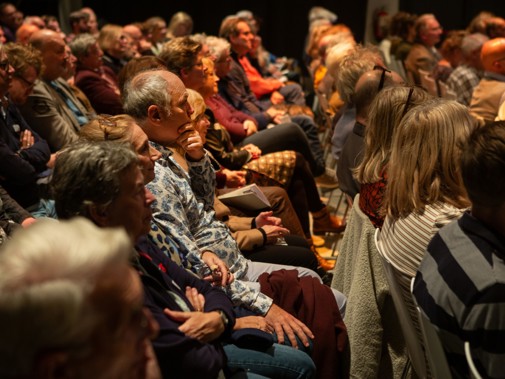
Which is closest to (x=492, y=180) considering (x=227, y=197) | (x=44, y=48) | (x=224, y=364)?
(x=224, y=364)

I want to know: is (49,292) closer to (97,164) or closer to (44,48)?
(97,164)

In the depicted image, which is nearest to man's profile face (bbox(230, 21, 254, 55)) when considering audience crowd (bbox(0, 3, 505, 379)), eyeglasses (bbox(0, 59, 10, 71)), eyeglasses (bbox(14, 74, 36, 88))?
audience crowd (bbox(0, 3, 505, 379))

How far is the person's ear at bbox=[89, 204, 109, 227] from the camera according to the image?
1.71m

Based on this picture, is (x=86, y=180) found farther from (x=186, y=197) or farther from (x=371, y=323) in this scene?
(x=371, y=323)

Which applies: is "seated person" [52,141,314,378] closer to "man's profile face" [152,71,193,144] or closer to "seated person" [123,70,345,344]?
"seated person" [123,70,345,344]

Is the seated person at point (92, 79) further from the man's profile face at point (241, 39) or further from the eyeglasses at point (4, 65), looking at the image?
the eyeglasses at point (4, 65)

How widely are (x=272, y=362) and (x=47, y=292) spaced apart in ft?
3.91

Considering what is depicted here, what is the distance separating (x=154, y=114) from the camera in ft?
8.81

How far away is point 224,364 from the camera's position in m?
1.99

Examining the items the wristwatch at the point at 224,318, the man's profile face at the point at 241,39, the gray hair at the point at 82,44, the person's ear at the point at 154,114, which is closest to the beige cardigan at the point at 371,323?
the wristwatch at the point at 224,318

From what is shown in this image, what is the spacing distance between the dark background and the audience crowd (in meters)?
8.38

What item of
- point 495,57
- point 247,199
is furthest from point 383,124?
point 495,57

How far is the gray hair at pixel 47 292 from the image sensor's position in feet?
3.38

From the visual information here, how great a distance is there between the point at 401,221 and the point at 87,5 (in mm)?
10862
